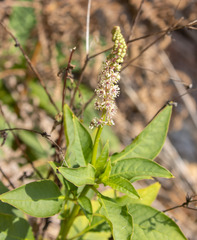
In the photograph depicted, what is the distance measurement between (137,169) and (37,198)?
1.44 feet

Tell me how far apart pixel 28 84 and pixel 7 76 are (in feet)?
1.07

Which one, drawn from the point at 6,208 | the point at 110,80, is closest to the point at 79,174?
the point at 110,80

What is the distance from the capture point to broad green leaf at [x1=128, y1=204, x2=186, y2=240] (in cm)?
125

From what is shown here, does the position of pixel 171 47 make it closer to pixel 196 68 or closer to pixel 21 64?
pixel 196 68

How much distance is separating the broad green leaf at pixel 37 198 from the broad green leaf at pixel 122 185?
0.24 meters

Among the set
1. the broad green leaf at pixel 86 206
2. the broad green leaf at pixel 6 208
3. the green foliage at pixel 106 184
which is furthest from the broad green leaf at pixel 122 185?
the broad green leaf at pixel 6 208

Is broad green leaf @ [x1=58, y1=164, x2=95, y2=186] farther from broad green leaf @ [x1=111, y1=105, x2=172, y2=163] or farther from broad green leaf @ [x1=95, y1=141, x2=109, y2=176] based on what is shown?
broad green leaf @ [x1=111, y1=105, x2=172, y2=163]

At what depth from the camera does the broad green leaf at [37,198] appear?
1142 millimetres

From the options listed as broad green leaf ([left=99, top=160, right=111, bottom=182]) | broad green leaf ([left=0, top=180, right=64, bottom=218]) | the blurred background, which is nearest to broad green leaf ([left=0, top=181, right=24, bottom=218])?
broad green leaf ([left=0, top=180, right=64, bottom=218])

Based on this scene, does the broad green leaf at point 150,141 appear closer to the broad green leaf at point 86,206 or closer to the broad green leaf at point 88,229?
the broad green leaf at point 86,206

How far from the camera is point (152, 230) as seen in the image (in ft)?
4.12

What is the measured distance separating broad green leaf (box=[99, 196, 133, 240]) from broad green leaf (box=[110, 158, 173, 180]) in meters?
0.13

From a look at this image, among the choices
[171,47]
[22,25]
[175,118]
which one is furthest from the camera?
[171,47]

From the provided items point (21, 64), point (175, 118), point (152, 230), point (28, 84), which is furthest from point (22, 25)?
point (152, 230)
